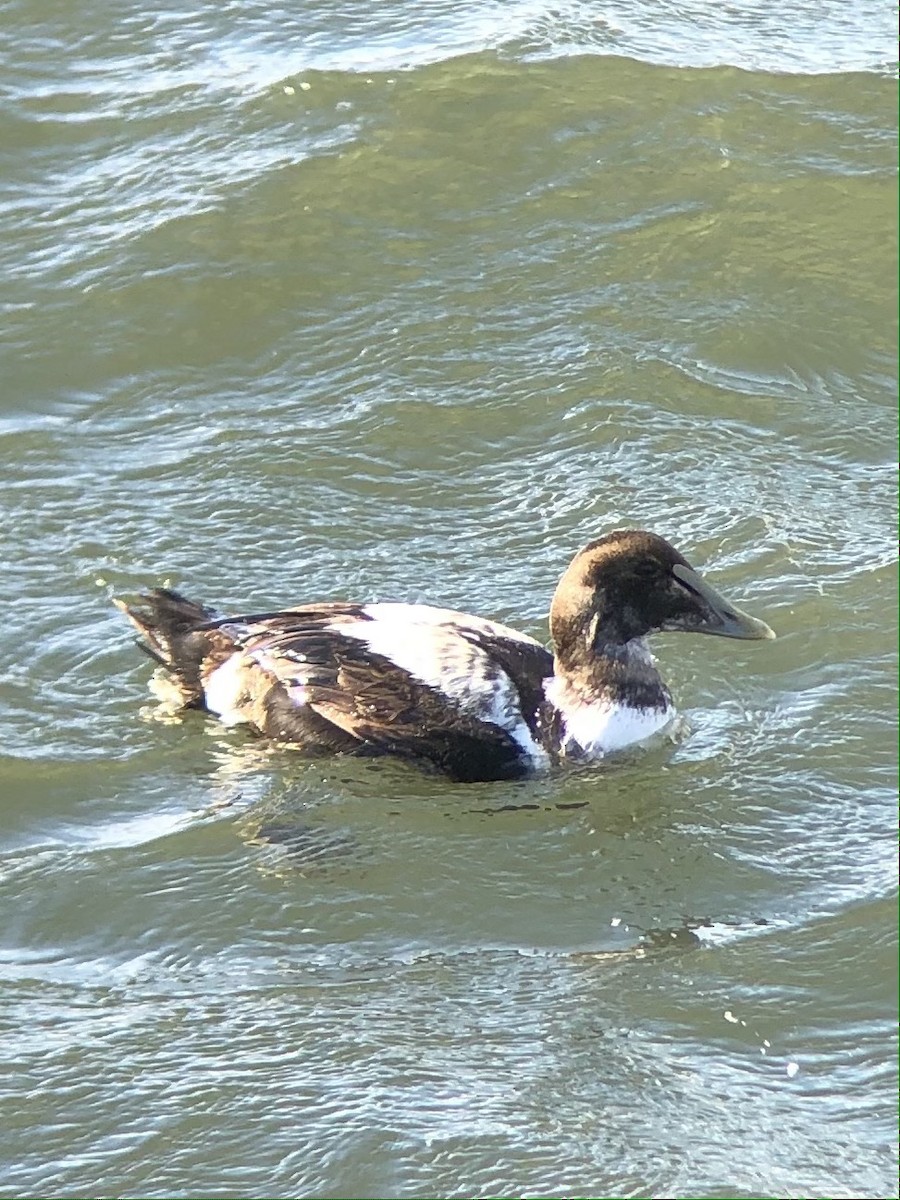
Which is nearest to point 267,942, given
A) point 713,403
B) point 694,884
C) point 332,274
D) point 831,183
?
point 694,884

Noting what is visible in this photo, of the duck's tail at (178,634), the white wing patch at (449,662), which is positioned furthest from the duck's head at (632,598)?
the duck's tail at (178,634)

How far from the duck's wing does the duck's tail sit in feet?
0.19

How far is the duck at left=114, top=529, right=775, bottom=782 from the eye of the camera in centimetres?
736

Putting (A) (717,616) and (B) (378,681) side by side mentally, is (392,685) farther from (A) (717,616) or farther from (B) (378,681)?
(A) (717,616)

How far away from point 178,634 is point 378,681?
78 cm

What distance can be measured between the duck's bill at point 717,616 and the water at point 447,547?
A: 0.27 meters

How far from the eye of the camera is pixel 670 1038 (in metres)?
5.75

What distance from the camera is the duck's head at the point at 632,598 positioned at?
7527mm

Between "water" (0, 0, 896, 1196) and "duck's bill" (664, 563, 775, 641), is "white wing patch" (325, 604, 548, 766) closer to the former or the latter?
"water" (0, 0, 896, 1196)

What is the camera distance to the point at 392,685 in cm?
740

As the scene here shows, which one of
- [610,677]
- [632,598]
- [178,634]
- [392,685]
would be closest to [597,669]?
[610,677]

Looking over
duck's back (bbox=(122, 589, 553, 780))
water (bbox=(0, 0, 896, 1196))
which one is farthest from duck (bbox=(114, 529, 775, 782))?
water (bbox=(0, 0, 896, 1196))

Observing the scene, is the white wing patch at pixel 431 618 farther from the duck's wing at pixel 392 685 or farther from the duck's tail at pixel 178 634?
the duck's tail at pixel 178 634

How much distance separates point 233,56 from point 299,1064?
7173 millimetres
